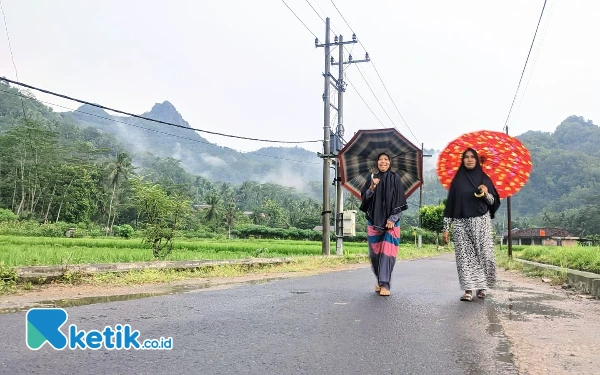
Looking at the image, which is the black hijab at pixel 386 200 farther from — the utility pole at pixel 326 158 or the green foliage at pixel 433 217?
the green foliage at pixel 433 217

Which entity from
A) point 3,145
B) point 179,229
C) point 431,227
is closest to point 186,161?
point 3,145

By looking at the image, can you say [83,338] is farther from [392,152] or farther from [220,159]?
[220,159]

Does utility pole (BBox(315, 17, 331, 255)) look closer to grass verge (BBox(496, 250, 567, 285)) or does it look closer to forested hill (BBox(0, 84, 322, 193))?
grass verge (BBox(496, 250, 567, 285))

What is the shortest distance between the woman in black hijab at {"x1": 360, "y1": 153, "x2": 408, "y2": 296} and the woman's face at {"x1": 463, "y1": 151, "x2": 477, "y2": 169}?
0.93 meters

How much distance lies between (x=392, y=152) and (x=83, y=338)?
575 centimetres

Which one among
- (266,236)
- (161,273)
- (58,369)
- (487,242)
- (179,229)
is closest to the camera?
(58,369)

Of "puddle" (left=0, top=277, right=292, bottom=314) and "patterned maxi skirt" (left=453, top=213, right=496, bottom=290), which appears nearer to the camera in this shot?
"puddle" (left=0, top=277, right=292, bottom=314)

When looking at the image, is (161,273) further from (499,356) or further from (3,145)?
(3,145)

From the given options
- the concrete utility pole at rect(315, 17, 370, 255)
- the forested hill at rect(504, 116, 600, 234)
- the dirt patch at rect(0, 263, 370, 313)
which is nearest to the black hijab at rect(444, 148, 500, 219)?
the dirt patch at rect(0, 263, 370, 313)

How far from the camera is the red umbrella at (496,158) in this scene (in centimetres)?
665

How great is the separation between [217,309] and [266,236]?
57.2m

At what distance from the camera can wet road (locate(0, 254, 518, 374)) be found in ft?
9.24

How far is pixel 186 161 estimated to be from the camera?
192m

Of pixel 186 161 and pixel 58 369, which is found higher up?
pixel 186 161
